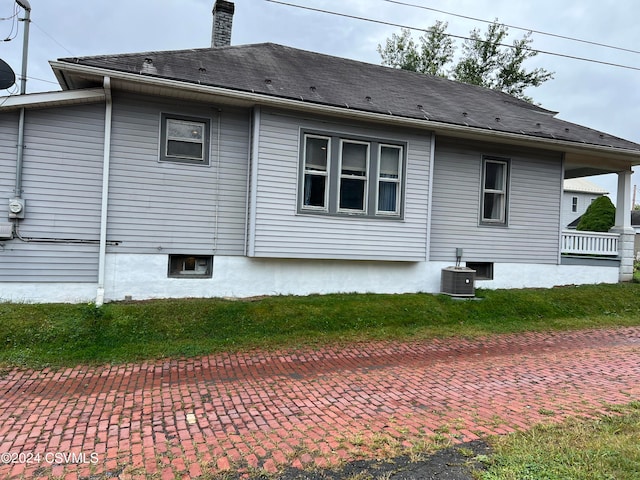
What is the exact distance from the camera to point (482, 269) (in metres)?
9.94

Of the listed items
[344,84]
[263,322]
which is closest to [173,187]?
[263,322]

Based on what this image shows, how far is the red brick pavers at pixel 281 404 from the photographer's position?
3.03 meters

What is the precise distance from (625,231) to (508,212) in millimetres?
3854

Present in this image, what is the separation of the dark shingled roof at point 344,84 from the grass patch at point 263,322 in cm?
380

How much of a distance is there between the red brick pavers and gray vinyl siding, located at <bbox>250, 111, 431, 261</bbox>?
247 cm

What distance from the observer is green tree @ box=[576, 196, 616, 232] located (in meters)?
23.2

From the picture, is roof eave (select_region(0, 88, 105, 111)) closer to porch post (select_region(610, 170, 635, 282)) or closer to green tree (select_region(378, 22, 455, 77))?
porch post (select_region(610, 170, 635, 282))

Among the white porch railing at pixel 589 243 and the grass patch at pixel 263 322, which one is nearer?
the grass patch at pixel 263 322

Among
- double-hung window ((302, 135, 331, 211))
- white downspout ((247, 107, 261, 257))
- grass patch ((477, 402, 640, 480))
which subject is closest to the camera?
grass patch ((477, 402, 640, 480))

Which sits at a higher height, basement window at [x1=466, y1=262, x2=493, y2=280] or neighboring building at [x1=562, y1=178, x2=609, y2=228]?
neighboring building at [x1=562, y1=178, x2=609, y2=228]

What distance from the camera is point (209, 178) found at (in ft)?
25.2

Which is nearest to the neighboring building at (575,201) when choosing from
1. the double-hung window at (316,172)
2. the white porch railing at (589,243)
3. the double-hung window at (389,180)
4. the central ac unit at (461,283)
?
the white porch railing at (589,243)

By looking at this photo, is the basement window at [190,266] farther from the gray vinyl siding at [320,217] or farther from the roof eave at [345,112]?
the roof eave at [345,112]

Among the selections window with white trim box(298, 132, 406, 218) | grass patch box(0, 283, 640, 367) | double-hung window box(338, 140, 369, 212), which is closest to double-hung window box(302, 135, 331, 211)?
window with white trim box(298, 132, 406, 218)
